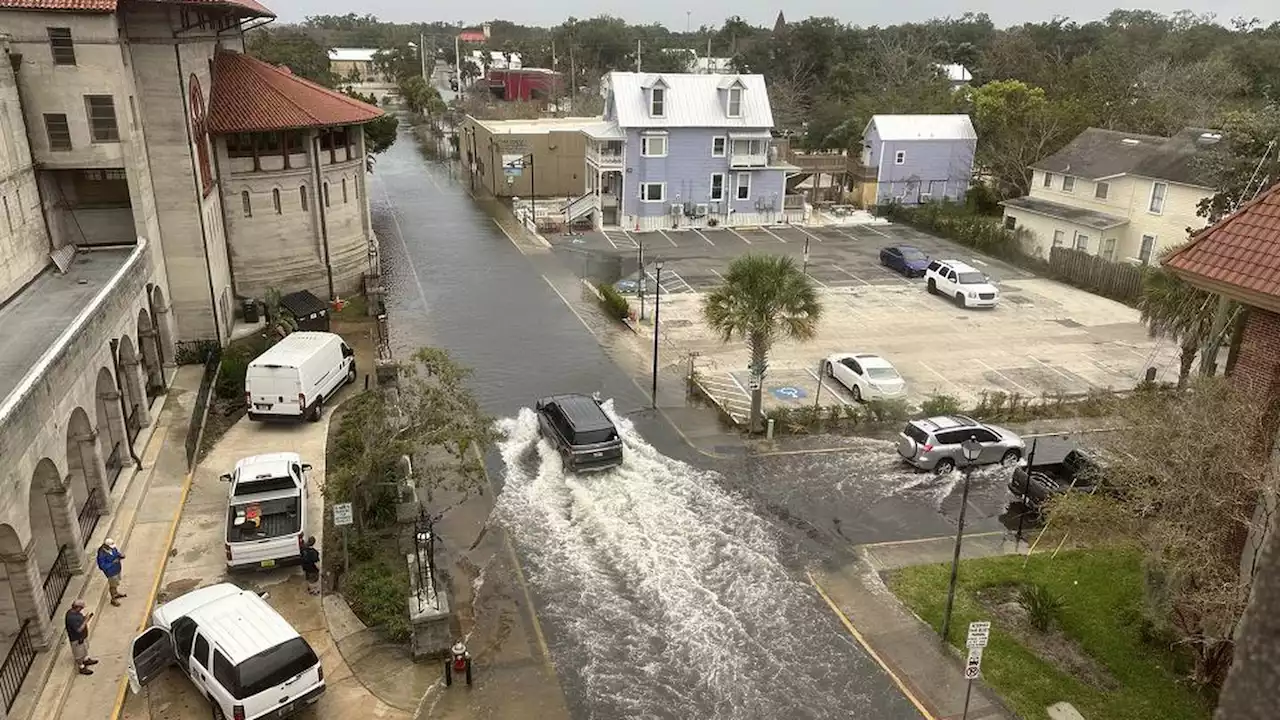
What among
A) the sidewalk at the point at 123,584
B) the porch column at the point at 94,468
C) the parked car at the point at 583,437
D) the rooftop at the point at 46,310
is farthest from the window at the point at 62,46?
the parked car at the point at 583,437

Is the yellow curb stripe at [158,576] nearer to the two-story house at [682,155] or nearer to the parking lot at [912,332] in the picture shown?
the parking lot at [912,332]

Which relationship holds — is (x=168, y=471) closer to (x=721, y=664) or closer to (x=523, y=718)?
(x=523, y=718)

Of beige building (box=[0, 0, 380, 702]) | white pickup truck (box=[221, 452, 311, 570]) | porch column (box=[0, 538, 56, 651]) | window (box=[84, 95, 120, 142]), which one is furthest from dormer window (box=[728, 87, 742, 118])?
porch column (box=[0, 538, 56, 651])

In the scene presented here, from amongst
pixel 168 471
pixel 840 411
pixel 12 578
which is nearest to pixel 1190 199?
pixel 840 411

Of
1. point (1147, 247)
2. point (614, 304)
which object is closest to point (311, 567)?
point (614, 304)

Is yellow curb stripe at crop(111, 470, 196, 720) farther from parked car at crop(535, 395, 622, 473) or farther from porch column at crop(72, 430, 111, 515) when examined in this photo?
parked car at crop(535, 395, 622, 473)
